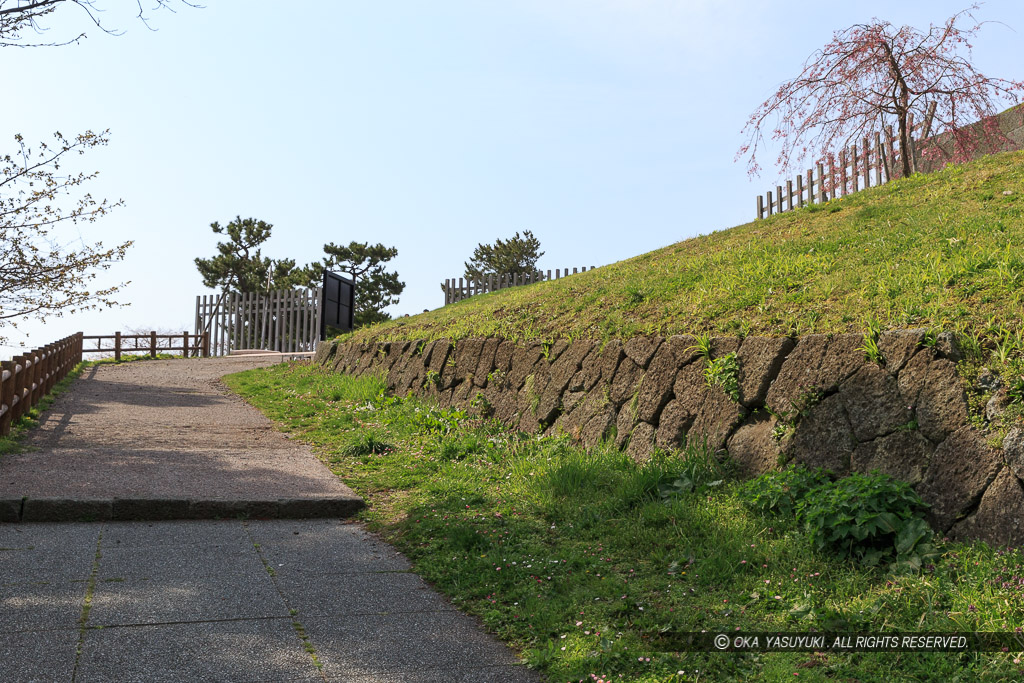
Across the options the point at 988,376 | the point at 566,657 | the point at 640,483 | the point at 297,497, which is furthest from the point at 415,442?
the point at 988,376

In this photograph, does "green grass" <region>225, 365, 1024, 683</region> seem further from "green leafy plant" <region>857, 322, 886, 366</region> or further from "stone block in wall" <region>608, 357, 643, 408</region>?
"green leafy plant" <region>857, 322, 886, 366</region>

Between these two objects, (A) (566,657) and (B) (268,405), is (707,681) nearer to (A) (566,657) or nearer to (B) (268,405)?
(A) (566,657)

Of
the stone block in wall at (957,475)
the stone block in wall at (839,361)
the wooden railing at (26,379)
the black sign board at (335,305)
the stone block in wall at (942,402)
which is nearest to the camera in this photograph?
the stone block in wall at (957,475)

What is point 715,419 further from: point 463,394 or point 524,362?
point 463,394

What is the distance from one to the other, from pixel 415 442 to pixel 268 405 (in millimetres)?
4713

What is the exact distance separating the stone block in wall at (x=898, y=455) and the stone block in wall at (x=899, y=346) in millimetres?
459

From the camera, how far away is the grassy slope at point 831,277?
5.41m

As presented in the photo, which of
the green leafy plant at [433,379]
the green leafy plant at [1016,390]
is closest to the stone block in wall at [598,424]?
the green leafy plant at [1016,390]

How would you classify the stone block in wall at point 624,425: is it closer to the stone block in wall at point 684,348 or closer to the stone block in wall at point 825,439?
the stone block in wall at point 684,348

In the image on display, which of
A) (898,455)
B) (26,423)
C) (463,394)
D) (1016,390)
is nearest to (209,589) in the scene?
(898,455)

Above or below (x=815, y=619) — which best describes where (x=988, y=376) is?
above

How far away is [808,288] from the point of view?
6.48 meters

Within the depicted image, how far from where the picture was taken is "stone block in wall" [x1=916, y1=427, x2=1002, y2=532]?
4.10m

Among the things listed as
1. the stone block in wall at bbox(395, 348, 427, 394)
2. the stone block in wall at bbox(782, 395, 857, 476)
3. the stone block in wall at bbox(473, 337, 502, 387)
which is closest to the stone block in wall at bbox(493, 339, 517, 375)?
the stone block in wall at bbox(473, 337, 502, 387)
